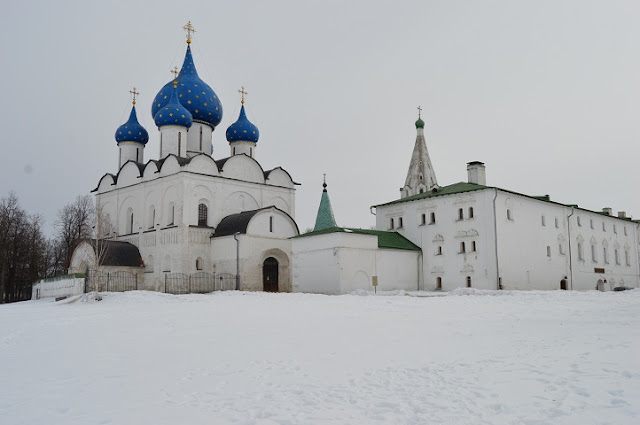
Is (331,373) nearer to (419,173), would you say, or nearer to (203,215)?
(203,215)

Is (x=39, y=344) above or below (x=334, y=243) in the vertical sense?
below

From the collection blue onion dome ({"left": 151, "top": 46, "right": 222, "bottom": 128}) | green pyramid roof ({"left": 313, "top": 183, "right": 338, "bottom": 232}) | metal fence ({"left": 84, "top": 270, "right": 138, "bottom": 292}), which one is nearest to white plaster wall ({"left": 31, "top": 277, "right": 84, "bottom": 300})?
metal fence ({"left": 84, "top": 270, "right": 138, "bottom": 292})

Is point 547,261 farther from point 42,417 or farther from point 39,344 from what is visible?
point 42,417

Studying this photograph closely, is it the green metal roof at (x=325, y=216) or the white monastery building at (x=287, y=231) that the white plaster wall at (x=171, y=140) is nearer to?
the white monastery building at (x=287, y=231)

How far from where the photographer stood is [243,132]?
37.2 meters

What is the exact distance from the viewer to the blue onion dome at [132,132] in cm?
3762

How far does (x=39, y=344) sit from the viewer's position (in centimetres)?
1016

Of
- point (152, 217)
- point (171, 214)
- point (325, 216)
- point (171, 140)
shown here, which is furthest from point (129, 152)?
point (325, 216)

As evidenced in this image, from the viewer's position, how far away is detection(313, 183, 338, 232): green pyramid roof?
31.8 meters

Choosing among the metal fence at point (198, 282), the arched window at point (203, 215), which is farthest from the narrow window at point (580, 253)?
the arched window at point (203, 215)

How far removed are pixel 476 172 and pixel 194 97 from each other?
56.2 ft

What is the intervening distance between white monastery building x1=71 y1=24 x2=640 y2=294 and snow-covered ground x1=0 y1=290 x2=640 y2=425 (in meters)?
16.7

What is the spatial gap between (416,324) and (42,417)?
25.9 ft

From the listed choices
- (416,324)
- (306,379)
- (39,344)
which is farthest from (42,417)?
(416,324)
